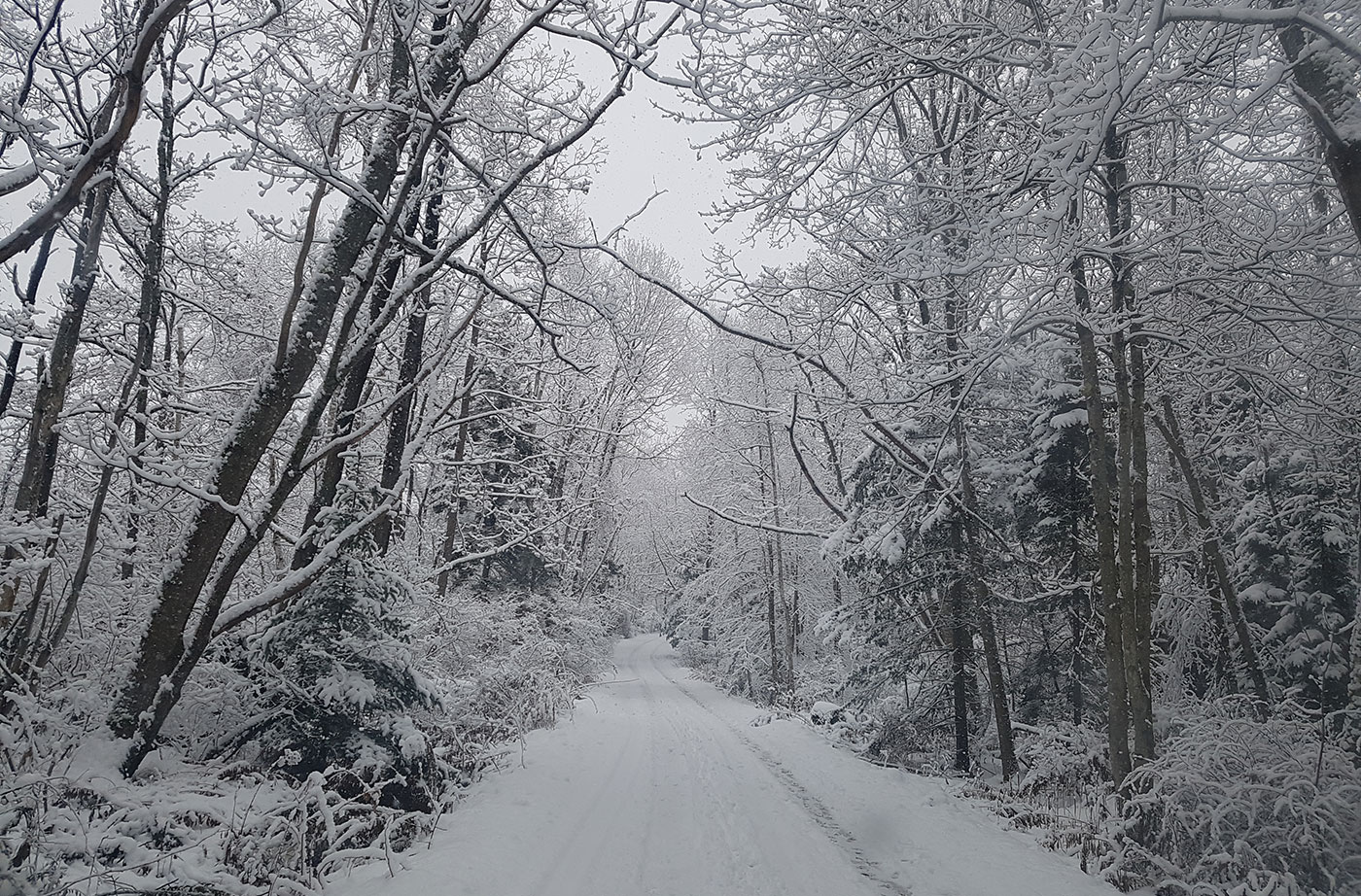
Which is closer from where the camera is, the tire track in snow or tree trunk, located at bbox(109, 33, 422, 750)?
tree trunk, located at bbox(109, 33, 422, 750)

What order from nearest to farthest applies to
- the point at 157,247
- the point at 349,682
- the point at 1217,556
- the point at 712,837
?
the point at 349,682, the point at 712,837, the point at 157,247, the point at 1217,556

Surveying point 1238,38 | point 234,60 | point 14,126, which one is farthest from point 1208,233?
point 234,60

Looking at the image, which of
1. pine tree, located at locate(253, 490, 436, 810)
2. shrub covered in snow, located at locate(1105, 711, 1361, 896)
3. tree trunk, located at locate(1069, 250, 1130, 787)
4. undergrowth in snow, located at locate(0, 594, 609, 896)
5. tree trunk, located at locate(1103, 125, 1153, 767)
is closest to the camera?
undergrowth in snow, located at locate(0, 594, 609, 896)

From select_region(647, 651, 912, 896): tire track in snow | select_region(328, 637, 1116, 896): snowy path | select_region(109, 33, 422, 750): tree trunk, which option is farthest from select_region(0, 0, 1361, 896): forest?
select_region(647, 651, 912, 896): tire track in snow

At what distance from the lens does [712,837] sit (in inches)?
232

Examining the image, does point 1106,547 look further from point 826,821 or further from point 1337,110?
point 1337,110

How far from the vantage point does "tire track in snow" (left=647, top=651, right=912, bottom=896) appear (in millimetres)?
5012

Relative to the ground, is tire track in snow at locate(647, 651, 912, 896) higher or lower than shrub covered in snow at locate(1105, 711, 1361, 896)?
lower

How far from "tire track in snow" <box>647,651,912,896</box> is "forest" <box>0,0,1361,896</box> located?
5.49 ft

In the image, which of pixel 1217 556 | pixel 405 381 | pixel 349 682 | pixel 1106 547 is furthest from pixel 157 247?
pixel 1217 556

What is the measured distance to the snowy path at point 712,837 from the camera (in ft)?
15.7

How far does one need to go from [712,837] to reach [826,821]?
4.42ft

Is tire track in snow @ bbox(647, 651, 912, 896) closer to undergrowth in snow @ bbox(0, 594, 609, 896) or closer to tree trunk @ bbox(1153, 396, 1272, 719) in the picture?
undergrowth in snow @ bbox(0, 594, 609, 896)

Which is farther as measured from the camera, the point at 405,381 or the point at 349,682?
Result: the point at 405,381
